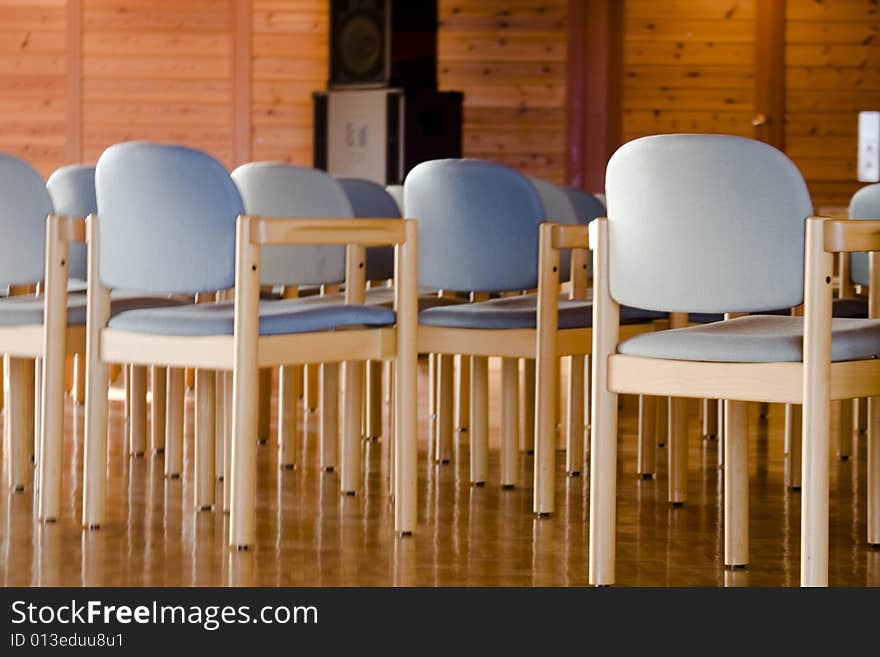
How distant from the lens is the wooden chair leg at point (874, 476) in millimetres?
2873

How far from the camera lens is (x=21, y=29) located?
8.86 metres

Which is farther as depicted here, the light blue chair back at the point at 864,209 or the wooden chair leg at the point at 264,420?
the wooden chair leg at the point at 264,420

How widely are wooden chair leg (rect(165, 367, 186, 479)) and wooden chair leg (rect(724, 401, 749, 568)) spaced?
143 cm

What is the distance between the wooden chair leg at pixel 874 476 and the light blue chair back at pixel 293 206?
1.48 metres

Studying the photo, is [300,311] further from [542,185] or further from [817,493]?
[542,185]

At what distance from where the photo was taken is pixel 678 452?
3473 millimetres

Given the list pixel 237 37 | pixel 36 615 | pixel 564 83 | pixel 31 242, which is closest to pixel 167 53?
pixel 237 37

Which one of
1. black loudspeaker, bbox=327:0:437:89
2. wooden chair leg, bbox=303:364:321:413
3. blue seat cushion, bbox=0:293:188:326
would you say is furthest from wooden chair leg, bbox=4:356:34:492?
black loudspeaker, bbox=327:0:437:89

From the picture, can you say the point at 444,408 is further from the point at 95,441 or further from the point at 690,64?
the point at 690,64

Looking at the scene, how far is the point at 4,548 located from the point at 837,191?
22.7 feet

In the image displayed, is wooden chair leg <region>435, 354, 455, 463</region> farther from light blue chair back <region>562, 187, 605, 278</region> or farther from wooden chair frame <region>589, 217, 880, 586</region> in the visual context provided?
wooden chair frame <region>589, 217, 880, 586</region>

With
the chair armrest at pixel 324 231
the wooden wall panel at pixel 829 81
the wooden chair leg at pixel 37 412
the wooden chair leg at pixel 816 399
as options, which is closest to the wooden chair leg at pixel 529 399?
the chair armrest at pixel 324 231

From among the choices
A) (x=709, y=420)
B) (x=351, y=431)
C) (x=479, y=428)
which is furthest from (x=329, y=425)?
(x=709, y=420)

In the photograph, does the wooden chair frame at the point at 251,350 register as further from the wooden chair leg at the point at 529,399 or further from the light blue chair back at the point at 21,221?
the wooden chair leg at the point at 529,399
